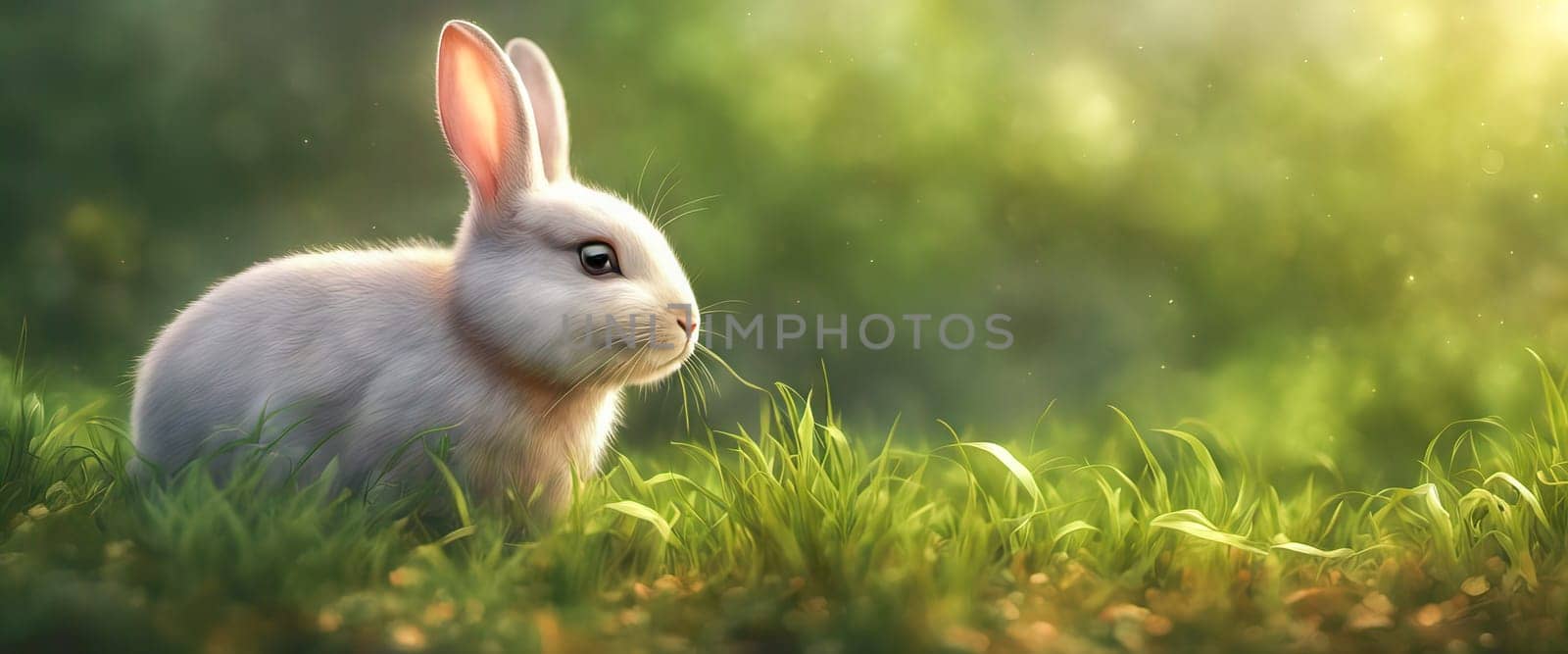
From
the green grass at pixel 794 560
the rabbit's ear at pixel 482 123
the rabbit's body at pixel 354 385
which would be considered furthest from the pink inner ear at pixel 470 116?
the green grass at pixel 794 560

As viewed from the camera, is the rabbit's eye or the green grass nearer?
the green grass

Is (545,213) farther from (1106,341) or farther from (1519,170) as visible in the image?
(1519,170)

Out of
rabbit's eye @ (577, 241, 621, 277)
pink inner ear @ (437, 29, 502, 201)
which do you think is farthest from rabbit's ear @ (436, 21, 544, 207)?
rabbit's eye @ (577, 241, 621, 277)

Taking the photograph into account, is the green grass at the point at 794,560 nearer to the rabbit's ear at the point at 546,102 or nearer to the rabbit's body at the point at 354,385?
the rabbit's body at the point at 354,385

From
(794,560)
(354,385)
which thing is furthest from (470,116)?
(794,560)

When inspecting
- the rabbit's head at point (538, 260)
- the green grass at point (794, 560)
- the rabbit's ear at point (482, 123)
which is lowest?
the green grass at point (794, 560)

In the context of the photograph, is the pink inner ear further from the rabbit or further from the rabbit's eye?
the rabbit's eye

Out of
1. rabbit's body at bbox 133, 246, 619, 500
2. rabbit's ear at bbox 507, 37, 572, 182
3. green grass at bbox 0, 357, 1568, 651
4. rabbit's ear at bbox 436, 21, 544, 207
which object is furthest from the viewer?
A: rabbit's ear at bbox 507, 37, 572, 182

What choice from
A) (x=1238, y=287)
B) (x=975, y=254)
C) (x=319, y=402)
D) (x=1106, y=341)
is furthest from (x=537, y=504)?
(x=1238, y=287)
